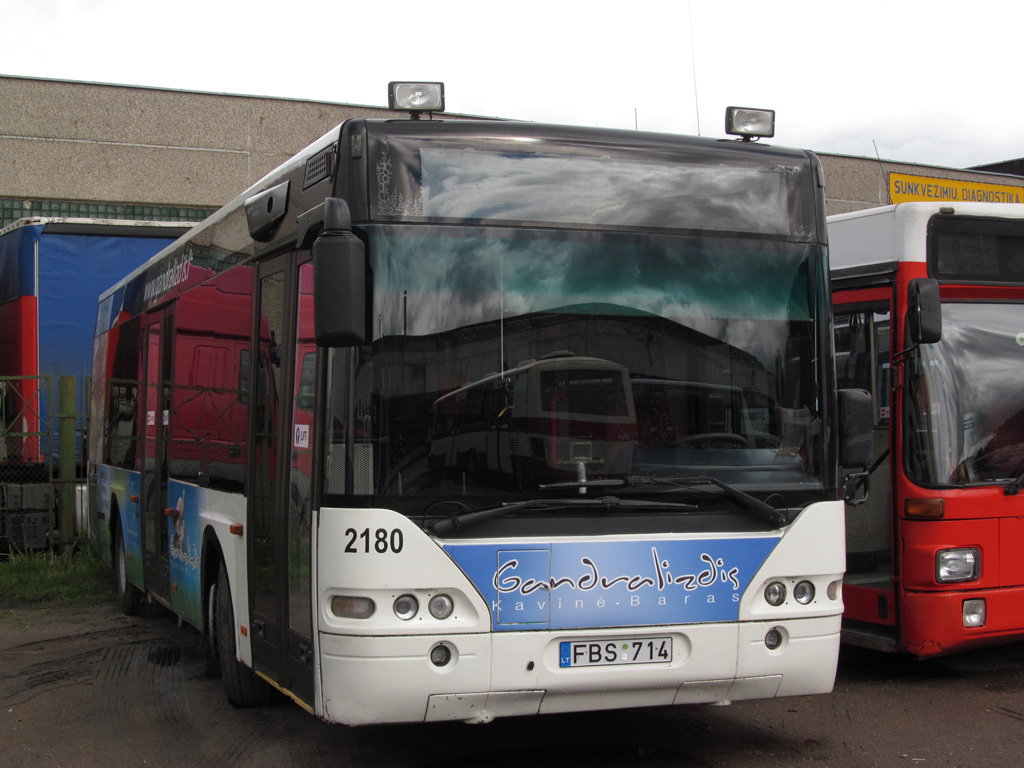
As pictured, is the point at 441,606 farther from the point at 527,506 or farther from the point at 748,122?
the point at 748,122

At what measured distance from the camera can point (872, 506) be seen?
7.38 m

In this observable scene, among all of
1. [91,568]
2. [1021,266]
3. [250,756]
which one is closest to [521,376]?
[250,756]

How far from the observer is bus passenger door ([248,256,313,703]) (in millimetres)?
5203

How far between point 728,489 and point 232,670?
3.21m

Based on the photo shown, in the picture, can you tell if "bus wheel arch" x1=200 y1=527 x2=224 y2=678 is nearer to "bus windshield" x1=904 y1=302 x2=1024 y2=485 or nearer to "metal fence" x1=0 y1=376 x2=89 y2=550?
"bus windshield" x1=904 y1=302 x2=1024 y2=485

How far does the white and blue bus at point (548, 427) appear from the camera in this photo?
4.72 metres

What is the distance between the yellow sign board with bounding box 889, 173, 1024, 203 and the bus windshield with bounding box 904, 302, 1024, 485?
17.2m

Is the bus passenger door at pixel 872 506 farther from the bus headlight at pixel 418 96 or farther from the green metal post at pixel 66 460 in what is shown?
the green metal post at pixel 66 460

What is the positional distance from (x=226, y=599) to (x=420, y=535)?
245 cm

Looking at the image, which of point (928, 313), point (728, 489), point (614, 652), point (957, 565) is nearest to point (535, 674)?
point (614, 652)

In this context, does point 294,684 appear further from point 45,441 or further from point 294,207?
point 45,441

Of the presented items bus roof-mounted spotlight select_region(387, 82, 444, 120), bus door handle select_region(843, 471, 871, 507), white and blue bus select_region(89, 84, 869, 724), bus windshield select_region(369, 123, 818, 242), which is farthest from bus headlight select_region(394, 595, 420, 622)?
bus door handle select_region(843, 471, 871, 507)

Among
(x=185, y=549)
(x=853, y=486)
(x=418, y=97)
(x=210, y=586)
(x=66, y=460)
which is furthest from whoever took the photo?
(x=66, y=460)

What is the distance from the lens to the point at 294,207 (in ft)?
18.4
